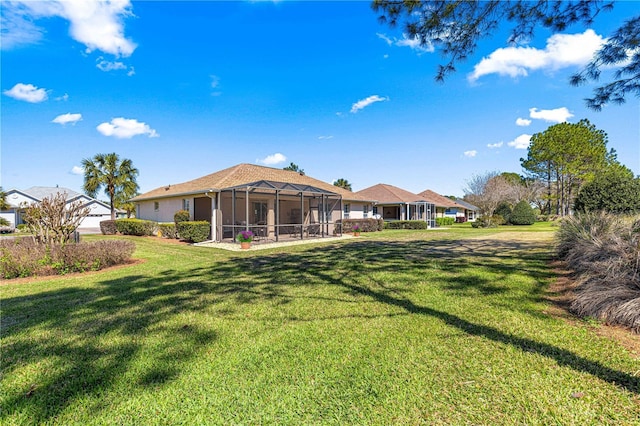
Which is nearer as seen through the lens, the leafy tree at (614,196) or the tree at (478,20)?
the tree at (478,20)

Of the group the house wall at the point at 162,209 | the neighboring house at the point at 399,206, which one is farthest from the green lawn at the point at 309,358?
the neighboring house at the point at 399,206

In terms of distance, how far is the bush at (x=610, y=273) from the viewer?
13.0 feet

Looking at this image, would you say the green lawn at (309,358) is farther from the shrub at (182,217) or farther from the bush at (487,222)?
the bush at (487,222)

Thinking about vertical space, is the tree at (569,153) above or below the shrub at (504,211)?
above

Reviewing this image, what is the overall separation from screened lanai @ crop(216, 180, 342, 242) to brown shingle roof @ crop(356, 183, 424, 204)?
33.4 feet

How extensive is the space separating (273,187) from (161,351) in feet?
42.1

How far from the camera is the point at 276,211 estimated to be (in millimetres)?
15703

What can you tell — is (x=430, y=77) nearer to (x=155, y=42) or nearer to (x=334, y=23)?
(x=334, y=23)

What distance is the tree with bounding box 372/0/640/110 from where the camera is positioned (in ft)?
18.4

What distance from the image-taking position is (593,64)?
6.68 meters

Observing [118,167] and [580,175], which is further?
[580,175]

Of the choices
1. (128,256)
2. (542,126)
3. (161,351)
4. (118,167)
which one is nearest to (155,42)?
(128,256)

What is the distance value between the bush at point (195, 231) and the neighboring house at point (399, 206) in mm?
19367

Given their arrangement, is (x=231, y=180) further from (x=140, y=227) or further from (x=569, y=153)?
(x=569, y=153)
